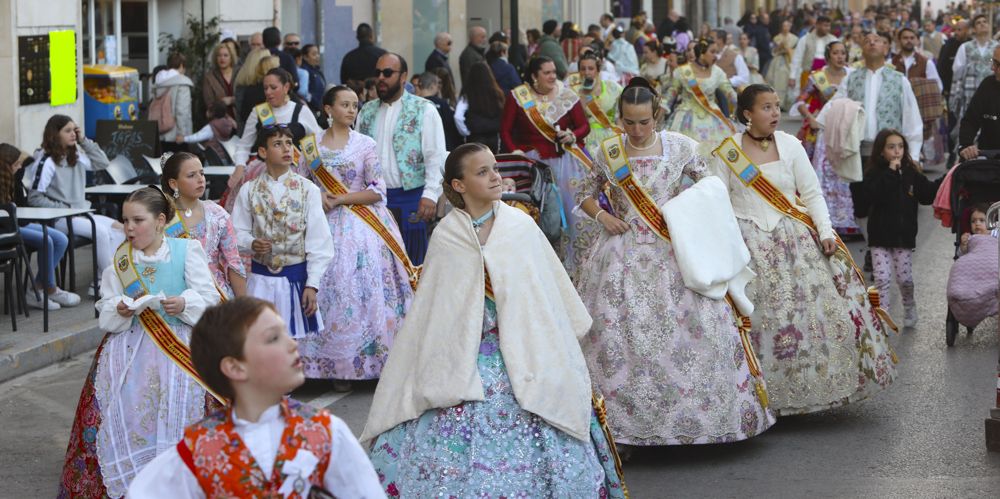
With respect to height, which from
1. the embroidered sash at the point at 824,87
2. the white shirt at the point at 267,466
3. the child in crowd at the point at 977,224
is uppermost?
the embroidered sash at the point at 824,87

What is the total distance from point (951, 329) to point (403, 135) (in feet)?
11.9

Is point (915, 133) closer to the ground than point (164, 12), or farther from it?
closer to the ground

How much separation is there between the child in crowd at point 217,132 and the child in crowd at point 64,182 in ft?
11.4

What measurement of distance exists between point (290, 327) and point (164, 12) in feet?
38.0

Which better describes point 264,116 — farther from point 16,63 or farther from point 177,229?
point 16,63

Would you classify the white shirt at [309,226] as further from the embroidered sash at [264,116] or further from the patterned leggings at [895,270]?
the patterned leggings at [895,270]

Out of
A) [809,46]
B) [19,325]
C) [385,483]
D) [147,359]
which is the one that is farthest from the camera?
[809,46]

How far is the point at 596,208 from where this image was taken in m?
7.79

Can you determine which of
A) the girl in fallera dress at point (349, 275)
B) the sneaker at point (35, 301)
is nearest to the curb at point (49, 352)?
the sneaker at point (35, 301)

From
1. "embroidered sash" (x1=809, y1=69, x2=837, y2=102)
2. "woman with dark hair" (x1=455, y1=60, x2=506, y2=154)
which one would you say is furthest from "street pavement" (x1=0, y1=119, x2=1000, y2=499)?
"embroidered sash" (x1=809, y1=69, x2=837, y2=102)

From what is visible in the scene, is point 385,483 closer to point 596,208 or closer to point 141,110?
point 596,208

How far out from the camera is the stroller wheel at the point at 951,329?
10484mm

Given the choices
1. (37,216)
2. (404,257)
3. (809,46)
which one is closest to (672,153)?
(404,257)

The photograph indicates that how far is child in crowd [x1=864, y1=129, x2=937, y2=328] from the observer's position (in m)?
11.1
